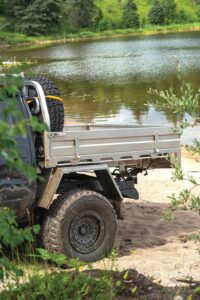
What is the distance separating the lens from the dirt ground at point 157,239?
622 centimetres

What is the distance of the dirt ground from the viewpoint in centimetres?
622

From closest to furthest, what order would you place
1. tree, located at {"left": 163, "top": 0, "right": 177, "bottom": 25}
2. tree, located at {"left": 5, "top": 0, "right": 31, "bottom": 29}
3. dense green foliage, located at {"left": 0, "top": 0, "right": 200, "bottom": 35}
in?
dense green foliage, located at {"left": 0, "top": 0, "right": 200, "bottom": 35}
tree, located at {"left": 5, "top": 0, "right": 31, "bottom": 29}
tree, located at {"left": 163, "top": 0, "right": 177, "bottom": 25}

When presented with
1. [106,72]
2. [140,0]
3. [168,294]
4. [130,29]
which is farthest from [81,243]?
[140,0]

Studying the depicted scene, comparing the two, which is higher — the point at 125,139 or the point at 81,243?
the point at 125,139

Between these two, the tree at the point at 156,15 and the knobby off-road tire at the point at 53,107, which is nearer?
the knobby off-road tire at the point at 53,107

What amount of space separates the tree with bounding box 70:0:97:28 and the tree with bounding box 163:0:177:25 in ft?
56.0

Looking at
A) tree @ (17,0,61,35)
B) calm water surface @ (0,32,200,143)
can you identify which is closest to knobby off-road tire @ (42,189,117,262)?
calm water surface @ (0,32,200,143)

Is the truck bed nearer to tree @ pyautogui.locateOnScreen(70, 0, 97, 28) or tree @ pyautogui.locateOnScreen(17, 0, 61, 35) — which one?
tree @ pyautogui.locateOnScreen(17, 0, 61, 35)

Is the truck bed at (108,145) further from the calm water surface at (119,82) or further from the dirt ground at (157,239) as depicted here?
the calm water surface at (119,82)

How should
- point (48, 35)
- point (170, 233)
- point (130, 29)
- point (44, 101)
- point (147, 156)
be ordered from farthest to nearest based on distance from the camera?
point (130, 29)
point (48, 35)
point (170, 233)
point (147, 156)
point (44, 101)

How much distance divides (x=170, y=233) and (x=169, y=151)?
147 cm

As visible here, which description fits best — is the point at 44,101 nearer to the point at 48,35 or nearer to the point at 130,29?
the point at 48,35

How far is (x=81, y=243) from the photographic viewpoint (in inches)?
269

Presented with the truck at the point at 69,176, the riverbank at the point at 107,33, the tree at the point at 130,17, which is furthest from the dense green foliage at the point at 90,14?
the truck at the point at 69,176
